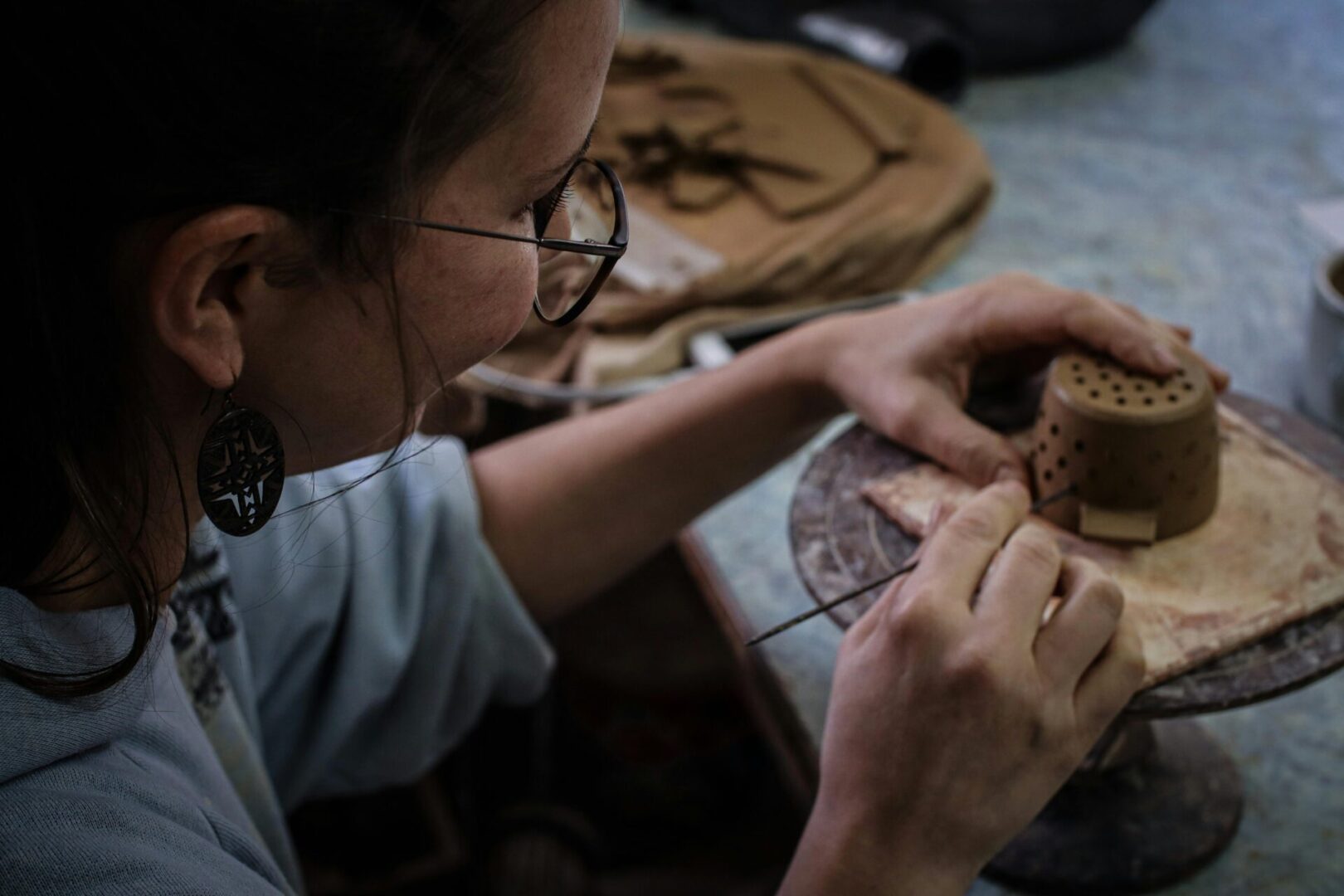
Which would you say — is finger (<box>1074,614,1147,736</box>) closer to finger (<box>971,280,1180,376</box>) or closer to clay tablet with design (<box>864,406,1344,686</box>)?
clay tablet with design (<box>864,406,1344,686</box>)

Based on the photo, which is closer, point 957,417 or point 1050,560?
point 1050,560

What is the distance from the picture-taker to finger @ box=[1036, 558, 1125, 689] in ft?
2.48

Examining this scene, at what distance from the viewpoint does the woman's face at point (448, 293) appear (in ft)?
2.07

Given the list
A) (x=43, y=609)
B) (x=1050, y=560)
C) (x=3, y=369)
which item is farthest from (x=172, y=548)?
(x=1050, y=560)

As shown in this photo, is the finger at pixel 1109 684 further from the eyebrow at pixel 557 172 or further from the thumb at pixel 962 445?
the eyebrow at pixel 557 172

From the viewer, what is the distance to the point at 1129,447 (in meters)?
0.89

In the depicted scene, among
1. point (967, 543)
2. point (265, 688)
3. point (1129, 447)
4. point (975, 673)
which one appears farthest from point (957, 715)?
point (265, 688)

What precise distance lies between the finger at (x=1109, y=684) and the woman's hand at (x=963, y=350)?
219mm

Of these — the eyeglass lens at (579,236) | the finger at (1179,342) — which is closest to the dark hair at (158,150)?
the eyeglass lens at (579,236)

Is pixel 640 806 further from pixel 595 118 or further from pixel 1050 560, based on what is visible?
pixel 595 118

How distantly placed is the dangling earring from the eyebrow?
217mm

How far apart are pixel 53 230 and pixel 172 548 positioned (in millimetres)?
263

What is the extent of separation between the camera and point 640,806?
1816 mm

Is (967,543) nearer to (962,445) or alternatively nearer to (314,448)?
(962,445)
